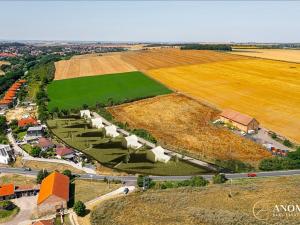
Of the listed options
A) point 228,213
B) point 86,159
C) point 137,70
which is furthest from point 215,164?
point 137,70

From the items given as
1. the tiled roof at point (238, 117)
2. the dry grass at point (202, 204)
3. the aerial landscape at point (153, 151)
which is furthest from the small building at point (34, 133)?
the tiled roof at point (238, 117)

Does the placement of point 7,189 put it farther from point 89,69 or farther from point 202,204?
point 89,69

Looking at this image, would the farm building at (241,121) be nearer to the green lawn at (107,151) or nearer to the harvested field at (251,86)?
the harvested field at (251,86)

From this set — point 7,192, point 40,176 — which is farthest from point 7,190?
point 40,176

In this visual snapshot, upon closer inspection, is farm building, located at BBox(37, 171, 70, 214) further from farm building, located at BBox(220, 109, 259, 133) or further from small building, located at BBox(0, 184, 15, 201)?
farm building, located at BBox(220, 109, 259, 133)

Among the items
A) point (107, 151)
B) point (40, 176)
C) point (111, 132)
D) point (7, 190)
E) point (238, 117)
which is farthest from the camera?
point (238, 117)

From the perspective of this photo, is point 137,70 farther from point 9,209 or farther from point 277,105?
point 9,209

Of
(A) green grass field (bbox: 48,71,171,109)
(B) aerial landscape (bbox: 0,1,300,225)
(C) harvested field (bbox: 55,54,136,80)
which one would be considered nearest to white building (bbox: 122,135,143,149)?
(B) aerial landscape (bbox: 0,1,300,225)

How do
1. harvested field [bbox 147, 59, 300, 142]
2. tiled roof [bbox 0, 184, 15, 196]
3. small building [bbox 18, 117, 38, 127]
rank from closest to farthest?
tiled roof [bbox 0, 184, 15, 196] < harvested field [bbox 147, 59, 300, 142] < small building [bbox 18, 117, 38, 127]
